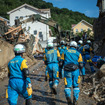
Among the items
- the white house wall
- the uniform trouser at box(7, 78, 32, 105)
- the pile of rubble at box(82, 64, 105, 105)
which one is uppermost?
the white house wall

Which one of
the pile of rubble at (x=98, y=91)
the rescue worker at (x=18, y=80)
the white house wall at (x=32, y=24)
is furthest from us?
the white house wall at (x=32, y=24)

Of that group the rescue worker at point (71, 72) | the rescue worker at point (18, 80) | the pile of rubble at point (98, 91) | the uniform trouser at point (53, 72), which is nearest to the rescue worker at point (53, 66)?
the uniform trouser at point (53, 72)

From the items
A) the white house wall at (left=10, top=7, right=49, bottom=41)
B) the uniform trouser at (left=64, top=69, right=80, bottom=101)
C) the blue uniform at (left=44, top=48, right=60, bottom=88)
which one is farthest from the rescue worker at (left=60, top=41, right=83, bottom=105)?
the white house wall at (left=10, top=7, right=49, bottom=41)

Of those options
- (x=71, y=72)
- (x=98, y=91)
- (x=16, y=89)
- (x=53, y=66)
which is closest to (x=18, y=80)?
(x=16, y=89)

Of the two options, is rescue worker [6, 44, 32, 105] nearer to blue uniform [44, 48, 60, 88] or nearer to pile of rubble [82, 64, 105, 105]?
blue uniform [44, 48, 60, 88]

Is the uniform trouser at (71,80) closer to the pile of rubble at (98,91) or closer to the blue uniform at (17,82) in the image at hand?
the pile of rubble at (98,91)

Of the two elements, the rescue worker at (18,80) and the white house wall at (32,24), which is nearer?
the rescue worker at (18,80)

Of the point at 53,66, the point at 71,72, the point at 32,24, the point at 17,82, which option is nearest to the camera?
the point at 17,82

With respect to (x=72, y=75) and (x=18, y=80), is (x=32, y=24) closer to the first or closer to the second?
(x=72, y=75)

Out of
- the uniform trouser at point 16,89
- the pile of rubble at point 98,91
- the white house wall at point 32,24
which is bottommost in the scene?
the pile of rubble at point 98,91

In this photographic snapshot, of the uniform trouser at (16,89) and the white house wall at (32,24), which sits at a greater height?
the white house wall at (32,24)

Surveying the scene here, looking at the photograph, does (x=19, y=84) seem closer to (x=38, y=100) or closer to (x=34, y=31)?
(x=38, y=100)

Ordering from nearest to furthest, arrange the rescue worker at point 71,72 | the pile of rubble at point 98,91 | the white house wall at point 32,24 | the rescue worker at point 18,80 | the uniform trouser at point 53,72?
1. the rescue worker at point 18,80
2. the rescue worker at point 71,72
3. the pile of rubble at point 98,91
4. the uniform trouser at point 53,72
5. the white house wall at point 32,24

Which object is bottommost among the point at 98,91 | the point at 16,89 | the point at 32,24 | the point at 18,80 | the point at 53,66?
the point at 98,91
